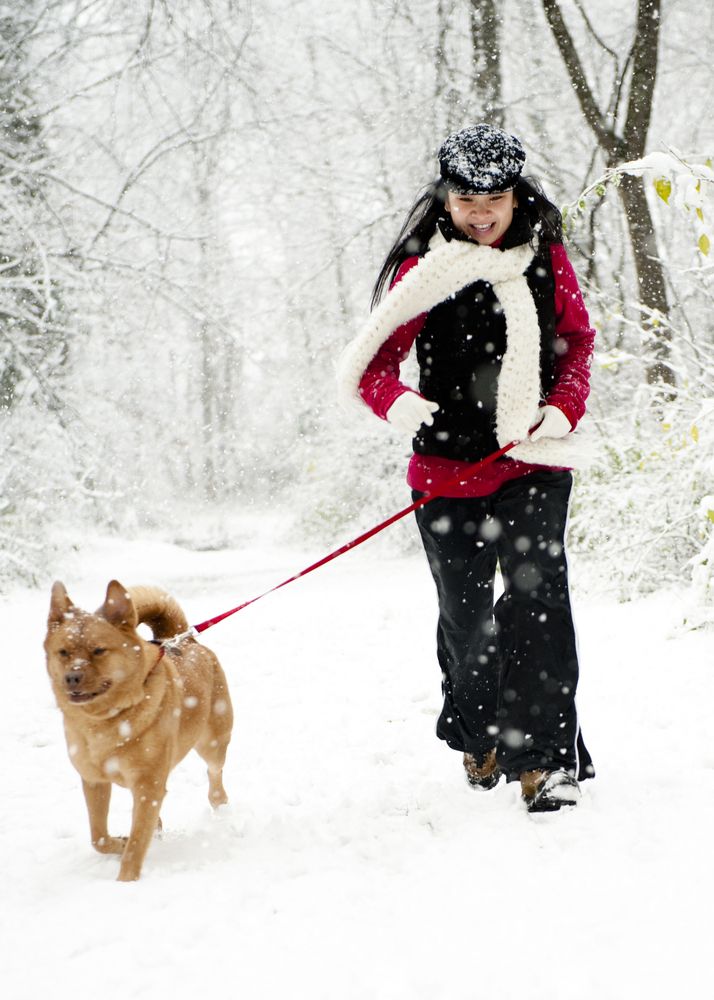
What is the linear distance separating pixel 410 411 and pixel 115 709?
1298 mm

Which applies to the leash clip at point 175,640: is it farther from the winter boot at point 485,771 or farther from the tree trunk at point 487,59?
the tree trunk at point 487,59

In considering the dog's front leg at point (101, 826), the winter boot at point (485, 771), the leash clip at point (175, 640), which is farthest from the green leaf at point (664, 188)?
the dog's front leg at point (101, 826)

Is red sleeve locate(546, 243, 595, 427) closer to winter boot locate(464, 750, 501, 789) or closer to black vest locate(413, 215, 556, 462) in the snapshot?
black vest locate(413, 215, 556, 462)

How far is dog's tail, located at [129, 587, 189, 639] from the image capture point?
2.80m

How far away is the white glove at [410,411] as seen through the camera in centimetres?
252

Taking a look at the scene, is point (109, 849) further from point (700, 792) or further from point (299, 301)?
point (299, 301)

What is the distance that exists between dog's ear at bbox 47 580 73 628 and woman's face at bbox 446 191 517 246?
1.74m

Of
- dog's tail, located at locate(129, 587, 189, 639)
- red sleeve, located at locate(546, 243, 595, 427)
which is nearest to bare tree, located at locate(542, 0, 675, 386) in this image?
red sleeve, located at locate(546, 243, 595, 427)

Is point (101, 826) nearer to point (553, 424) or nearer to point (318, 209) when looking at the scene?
point (553, 424)

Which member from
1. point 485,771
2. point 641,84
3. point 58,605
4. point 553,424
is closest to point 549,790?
point 485,771

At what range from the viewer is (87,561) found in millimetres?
12680

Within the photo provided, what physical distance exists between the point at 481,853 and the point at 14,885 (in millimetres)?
1391

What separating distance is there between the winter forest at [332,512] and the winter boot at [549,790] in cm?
6

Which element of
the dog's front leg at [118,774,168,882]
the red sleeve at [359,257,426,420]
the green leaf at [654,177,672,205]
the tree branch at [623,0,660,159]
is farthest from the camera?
the tree branch at [623,0,660,159]
